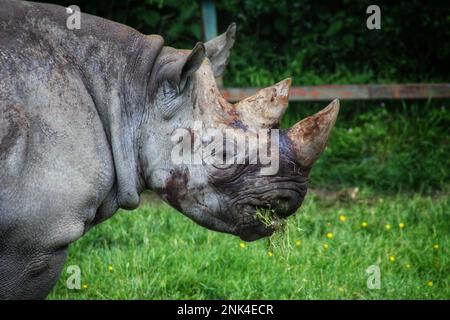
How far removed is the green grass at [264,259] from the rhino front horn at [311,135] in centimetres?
104

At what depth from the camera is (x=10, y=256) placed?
3.78 m

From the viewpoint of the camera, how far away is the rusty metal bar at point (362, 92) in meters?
8.34

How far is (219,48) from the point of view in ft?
15.2

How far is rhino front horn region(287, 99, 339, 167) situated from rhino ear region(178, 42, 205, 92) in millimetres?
542

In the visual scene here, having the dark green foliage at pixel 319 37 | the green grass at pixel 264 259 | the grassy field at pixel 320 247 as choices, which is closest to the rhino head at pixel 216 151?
the grassy field at pixel 320 247

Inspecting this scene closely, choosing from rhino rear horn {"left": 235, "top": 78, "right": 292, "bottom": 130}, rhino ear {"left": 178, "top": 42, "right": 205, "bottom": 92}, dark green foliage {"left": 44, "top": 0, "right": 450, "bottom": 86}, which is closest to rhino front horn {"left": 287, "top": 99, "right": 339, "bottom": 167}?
rhino rear horn {"left": 235, "top": 78, "right": 292, "bottom": 130}

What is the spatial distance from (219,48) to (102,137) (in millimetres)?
959

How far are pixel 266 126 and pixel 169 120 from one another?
0.45m

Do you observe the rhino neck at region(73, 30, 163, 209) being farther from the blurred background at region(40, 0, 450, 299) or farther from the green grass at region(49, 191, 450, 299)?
the green grass at region(49, 191, 450, 299)

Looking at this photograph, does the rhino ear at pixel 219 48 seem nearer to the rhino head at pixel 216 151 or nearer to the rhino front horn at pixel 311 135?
the rhino head at pixel 216 151

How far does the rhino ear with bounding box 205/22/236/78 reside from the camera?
4617mm
